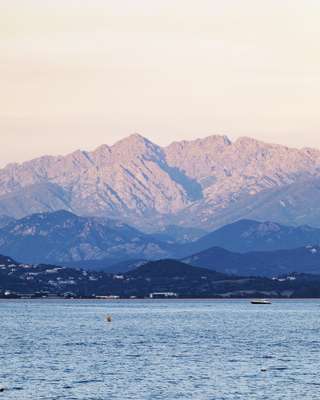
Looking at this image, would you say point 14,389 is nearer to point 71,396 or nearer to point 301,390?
point 71,396

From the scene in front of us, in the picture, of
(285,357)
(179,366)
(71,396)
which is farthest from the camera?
(285,357)

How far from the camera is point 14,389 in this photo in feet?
433

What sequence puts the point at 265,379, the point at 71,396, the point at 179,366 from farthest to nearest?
the point at 179,366, the point at 265,379, the point at 71,396

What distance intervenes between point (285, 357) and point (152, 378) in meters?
35.3

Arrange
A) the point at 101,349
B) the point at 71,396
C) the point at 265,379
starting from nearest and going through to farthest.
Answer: the point at 71,396 → the point at 265,379 → the point at 101,349

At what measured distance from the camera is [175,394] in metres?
129

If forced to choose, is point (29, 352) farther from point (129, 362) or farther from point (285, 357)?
point (285, 357)

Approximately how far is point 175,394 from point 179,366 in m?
30.0

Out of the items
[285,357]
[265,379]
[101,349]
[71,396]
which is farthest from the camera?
[101,349]

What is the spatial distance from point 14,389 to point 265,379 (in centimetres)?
2995

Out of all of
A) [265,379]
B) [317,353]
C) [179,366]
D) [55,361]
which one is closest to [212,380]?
[265,379]

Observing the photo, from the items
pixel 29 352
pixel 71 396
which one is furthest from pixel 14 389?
pixel 29 352

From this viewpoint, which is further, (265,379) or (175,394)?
(265,379)

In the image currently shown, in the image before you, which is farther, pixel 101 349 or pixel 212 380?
pixel 101 349
